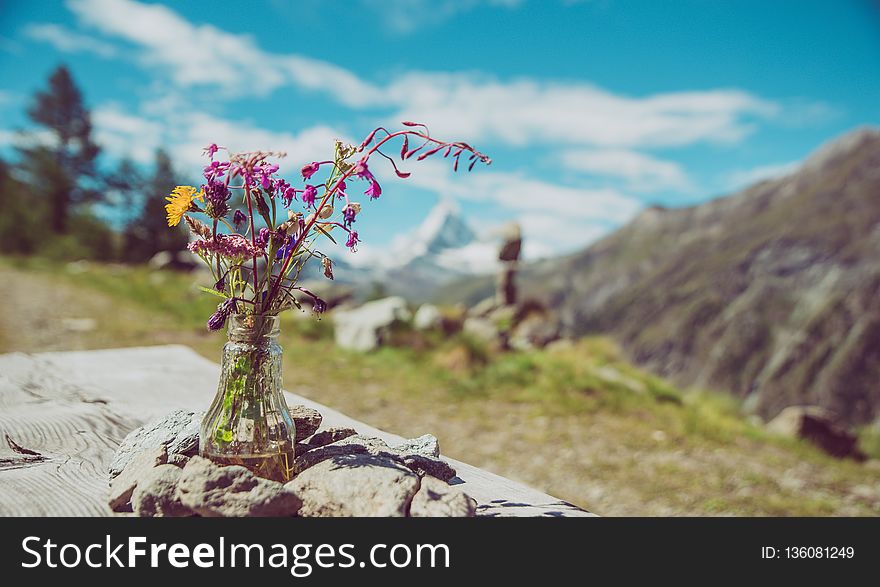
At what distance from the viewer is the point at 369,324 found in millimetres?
8961

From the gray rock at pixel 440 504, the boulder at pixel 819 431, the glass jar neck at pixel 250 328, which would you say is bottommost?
the gray rock at pixel 440 504

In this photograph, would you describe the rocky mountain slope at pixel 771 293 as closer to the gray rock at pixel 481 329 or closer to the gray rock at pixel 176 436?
the gray rock at pixel 481 329

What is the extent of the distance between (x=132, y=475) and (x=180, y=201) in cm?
69

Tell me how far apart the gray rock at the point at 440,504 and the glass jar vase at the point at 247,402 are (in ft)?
1.37

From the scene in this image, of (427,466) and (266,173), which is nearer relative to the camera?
(266,173)

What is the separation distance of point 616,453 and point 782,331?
11411cm

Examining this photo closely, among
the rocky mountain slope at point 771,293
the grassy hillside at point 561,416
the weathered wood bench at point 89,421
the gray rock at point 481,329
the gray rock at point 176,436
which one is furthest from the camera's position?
the rocky mountain slope at point 771,293

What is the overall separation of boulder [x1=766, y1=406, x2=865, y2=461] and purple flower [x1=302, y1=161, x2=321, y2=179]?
7.18m

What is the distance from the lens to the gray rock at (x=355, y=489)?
1.40 meters

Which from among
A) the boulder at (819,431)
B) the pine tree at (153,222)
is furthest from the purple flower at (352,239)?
the pine tree at (153,222)

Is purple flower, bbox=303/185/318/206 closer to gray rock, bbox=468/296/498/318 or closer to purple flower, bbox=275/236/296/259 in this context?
purple flower, bbox=275/236/296/259

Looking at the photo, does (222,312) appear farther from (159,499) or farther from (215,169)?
(159,499)

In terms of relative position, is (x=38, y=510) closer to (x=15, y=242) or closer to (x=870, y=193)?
(x=15, y=242)

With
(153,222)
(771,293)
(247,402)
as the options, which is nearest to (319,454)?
(247,402)
